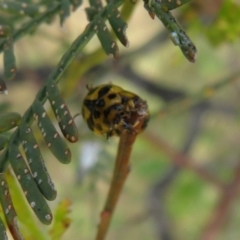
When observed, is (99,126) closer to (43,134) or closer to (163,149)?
(43,134)

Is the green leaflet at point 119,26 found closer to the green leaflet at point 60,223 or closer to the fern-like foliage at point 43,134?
the fern-like foliage at point 43,134

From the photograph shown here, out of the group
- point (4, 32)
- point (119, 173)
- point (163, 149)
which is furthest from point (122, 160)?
point (163, 149)

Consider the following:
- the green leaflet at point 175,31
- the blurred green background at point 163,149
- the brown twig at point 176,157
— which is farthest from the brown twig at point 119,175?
the brown twig at point 176,157

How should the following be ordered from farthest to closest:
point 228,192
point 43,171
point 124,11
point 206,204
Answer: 1. point 206,204
2. point 228,192
3. point 124,11
4. point 43,171

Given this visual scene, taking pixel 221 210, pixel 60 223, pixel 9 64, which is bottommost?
pixel 221 210

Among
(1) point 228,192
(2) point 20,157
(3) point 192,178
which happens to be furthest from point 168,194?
(2) point 20,157

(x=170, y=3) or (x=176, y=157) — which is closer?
(x=170, y=3)

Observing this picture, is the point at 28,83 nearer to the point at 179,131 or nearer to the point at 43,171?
the point at 179,131
